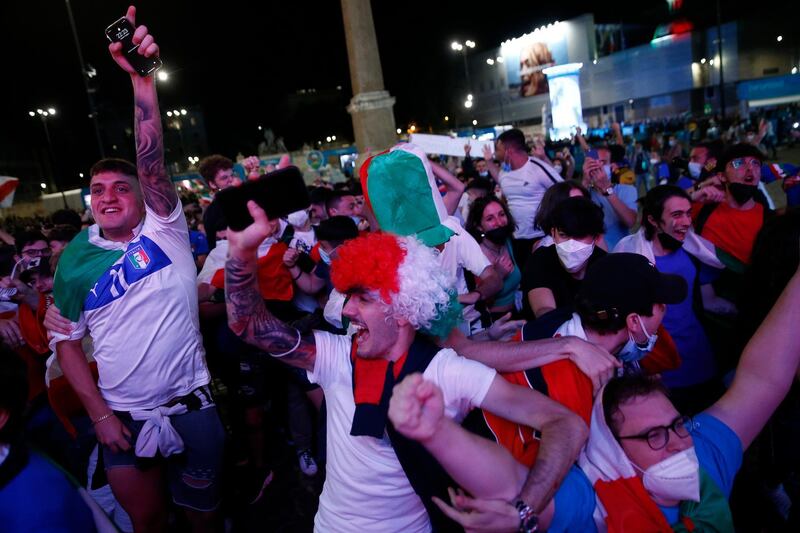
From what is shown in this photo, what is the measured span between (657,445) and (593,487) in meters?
0.24

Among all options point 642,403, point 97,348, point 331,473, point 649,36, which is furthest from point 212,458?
point 649,36

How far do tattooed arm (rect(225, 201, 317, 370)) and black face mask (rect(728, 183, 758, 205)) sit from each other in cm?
338

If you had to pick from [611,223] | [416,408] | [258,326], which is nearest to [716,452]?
[416,408]

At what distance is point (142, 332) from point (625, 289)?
2.20m

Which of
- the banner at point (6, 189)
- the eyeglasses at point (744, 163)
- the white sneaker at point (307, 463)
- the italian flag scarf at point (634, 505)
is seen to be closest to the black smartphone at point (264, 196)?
the italian flag scarf at point (634, 505)

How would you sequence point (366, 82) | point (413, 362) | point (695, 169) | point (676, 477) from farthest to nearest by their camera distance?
point (366, 82) < point (695, 169) < point (413, 362) < point (676, 477)

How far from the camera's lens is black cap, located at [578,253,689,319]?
2043mm

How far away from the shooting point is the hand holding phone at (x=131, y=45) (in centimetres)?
258

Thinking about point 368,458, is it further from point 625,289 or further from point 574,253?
point 574,253

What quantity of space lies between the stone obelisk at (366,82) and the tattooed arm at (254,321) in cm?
982

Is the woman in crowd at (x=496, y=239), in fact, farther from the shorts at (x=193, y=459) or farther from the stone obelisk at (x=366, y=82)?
the stone obelisk at (x=366, y=82)

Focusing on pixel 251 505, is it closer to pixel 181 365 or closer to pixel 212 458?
pixel 212 458

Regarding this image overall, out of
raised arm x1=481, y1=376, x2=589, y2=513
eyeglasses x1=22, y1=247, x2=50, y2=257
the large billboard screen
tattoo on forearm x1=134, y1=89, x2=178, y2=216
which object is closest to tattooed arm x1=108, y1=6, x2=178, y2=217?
tattoo on forearm x1=134, y1=89, x2=178, y2=216

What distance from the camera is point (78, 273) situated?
254 cm
